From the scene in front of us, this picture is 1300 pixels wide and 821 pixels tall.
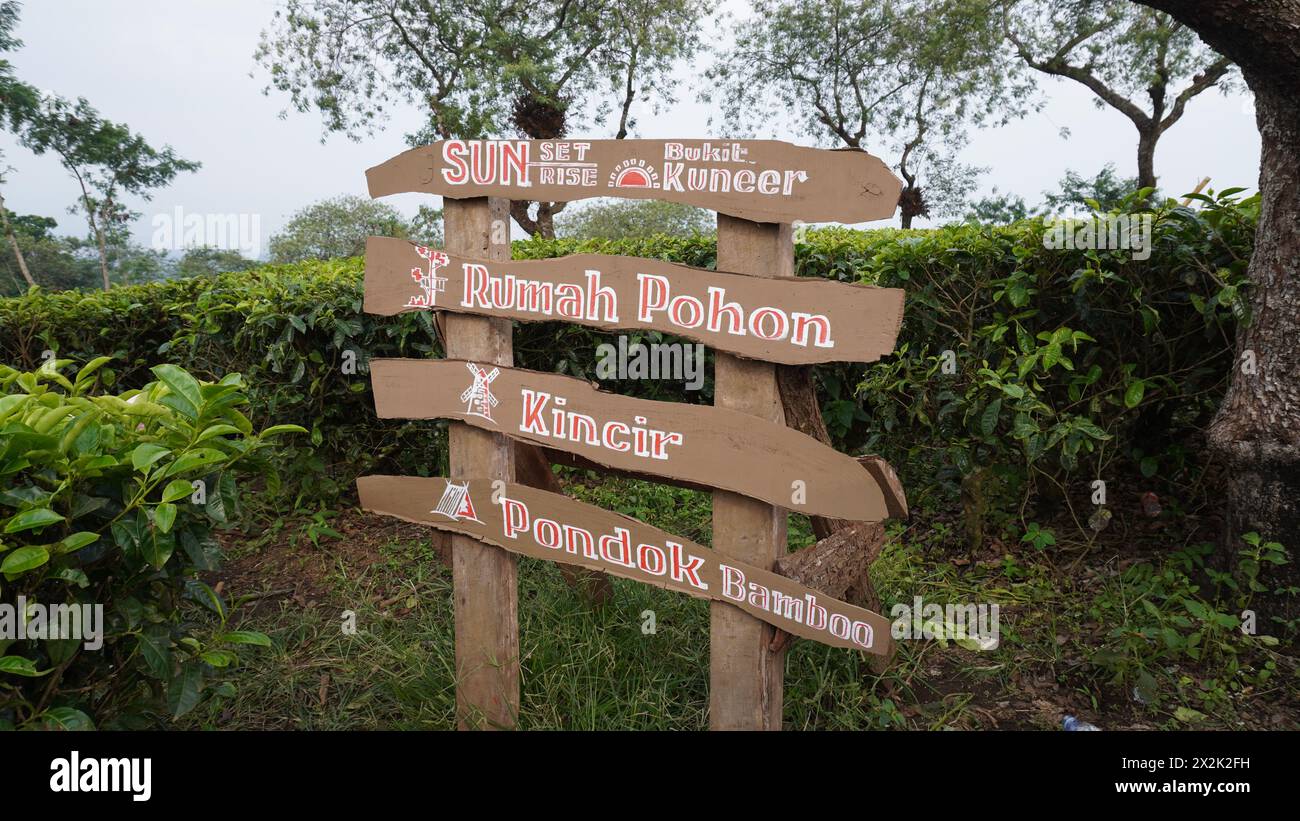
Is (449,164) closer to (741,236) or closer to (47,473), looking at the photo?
(741,236)

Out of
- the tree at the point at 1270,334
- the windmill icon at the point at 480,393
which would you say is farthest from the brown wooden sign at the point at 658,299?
the tree at the point at 1270,334

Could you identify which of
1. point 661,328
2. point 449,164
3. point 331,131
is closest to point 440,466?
point 449,164

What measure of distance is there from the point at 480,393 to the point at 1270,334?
129 inches

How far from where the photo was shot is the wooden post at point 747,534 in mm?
2338

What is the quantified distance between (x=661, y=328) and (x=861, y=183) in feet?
2.32

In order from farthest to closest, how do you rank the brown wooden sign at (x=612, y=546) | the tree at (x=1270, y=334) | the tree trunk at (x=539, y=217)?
Answer: the tree trunk at (x=539, y=217), the tree at (x=1270, y=334), the brown wooden sign at (x=612, y=546)

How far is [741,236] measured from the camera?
2.34m

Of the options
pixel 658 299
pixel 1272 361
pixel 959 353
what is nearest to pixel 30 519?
pixel 658 299

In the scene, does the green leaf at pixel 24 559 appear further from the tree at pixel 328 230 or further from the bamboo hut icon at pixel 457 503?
the tree at pixel 328 230

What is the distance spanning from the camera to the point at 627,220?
2009 cm

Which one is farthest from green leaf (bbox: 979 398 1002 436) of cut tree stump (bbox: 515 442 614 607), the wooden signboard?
cut tree stump (bbox: 515 442 614 607)

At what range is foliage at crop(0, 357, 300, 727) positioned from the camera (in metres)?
1.99

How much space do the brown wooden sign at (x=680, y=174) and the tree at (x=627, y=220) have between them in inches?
675

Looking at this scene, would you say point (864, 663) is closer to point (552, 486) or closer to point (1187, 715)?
point (1187, 715)
